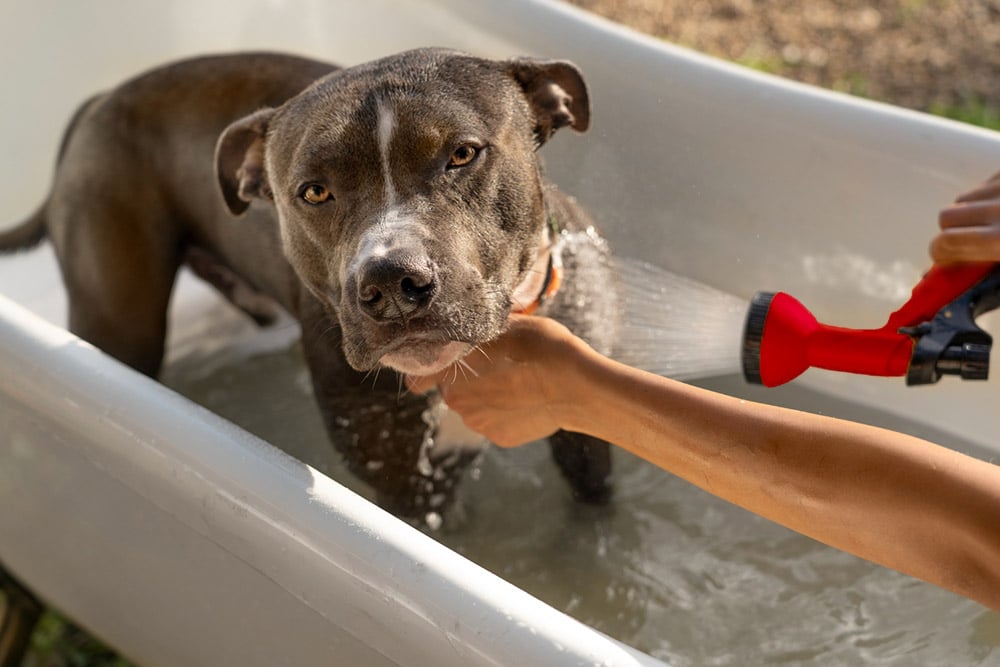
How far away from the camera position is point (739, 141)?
296 cm

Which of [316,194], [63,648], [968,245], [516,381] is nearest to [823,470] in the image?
[516,381]

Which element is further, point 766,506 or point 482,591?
point 766,506

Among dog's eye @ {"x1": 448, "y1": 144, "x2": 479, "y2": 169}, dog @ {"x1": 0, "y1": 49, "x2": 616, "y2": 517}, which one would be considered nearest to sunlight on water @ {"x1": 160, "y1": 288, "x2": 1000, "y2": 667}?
dog @ {"x1": 0, "y1": 49, "x2": 616, "y2": 517}

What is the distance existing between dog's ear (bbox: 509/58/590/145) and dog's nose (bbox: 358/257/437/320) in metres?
0.62

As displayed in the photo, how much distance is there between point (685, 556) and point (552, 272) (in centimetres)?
Answer: 82

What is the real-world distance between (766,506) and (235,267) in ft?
5.60

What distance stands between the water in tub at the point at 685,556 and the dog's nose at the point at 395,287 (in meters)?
0.59

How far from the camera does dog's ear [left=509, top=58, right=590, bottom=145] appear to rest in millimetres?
2250

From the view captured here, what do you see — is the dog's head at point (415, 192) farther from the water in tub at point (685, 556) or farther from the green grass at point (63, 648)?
the green grass at point (63, 648)

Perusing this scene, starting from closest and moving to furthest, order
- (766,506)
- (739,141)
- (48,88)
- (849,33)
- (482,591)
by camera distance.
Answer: (482,591), (766,506), (739,141), (48,88), (849,33)

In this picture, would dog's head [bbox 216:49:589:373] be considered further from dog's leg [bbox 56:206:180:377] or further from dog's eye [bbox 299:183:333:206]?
dog's leg [bbox 56:206:180:377]

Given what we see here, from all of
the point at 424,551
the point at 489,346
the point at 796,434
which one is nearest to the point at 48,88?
the point at 489,346

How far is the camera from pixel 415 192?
1.96 metres

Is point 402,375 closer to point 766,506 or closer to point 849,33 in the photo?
point 766,506
